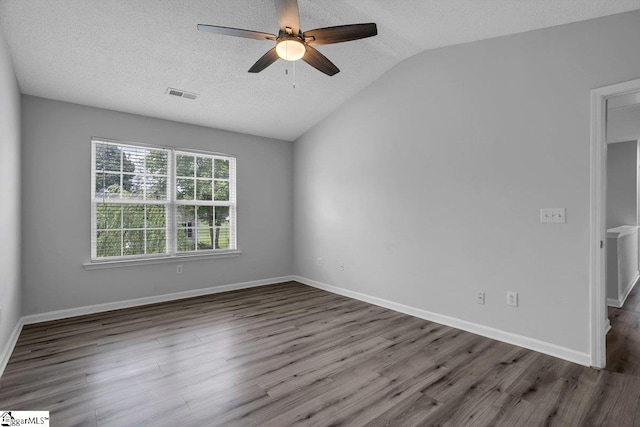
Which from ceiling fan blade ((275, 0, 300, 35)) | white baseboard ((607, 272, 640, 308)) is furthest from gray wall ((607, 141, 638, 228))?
ceiling fan blade ((275, 0, 300, 35))

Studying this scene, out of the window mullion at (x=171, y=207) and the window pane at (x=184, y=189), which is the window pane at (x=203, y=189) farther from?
the window mullion at (x=171, y=207)

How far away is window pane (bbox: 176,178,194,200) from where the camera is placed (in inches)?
181

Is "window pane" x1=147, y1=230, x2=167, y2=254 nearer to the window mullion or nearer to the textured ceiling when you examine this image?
the window mullion

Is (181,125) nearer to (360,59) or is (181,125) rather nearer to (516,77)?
(360,59)

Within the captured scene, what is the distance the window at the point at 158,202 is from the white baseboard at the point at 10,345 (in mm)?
929

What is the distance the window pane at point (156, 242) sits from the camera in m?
4.38

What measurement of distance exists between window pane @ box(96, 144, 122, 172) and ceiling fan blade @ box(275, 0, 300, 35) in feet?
9.84

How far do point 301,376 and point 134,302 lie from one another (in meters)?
2.88

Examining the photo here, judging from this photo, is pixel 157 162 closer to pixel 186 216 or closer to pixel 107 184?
pixel 107 184

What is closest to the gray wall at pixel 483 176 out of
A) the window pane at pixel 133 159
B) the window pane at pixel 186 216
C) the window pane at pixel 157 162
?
the window pane at pixel 186 216

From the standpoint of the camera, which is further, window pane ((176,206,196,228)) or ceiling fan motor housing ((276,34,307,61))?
window pane ((176,206,196,228))

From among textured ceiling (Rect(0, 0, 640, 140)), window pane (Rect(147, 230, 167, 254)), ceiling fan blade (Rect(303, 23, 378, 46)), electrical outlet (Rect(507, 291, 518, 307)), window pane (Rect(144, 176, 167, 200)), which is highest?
textured ceiling (Rect(0, 0, 640, 140))

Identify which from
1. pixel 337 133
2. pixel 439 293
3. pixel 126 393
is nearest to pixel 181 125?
pixel 337 133

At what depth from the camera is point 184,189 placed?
183 inches
